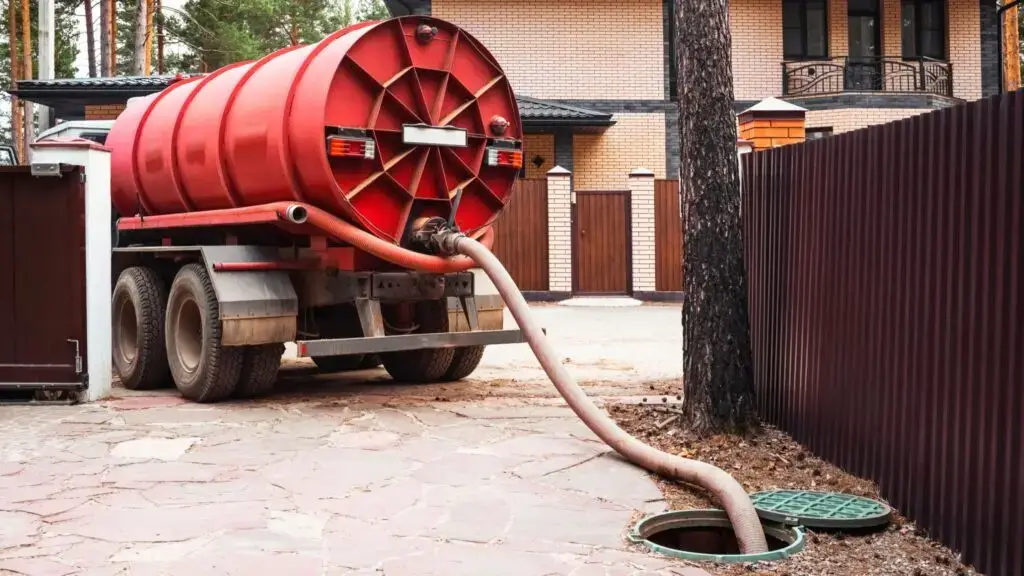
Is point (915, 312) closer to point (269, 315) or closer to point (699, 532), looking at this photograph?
point (699, 532)

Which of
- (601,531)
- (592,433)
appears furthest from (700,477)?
(592,433)

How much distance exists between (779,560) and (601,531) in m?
0.82

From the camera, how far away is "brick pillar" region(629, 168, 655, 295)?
1997 cm

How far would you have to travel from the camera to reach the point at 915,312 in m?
5.01

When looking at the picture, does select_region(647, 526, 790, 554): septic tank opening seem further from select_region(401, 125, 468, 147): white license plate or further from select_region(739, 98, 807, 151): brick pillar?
select_region(739, 98, 807, 151): brick pillar

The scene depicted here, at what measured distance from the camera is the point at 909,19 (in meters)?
27.0

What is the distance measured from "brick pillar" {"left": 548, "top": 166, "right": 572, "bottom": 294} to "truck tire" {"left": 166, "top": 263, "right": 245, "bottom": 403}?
37.6ft

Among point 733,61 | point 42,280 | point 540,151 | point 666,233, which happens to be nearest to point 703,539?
point 42,280

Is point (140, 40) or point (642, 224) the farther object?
point (140, 40)

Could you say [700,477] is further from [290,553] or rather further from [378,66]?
[378,66]

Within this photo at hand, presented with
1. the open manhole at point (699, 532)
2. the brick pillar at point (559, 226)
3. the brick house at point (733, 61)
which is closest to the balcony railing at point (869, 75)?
the brick house at point (733, 61)

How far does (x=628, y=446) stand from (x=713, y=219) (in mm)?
1654

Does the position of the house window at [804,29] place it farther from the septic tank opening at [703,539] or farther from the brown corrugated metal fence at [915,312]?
the septic tank opening at [703,539]

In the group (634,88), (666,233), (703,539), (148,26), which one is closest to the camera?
(703,539)
